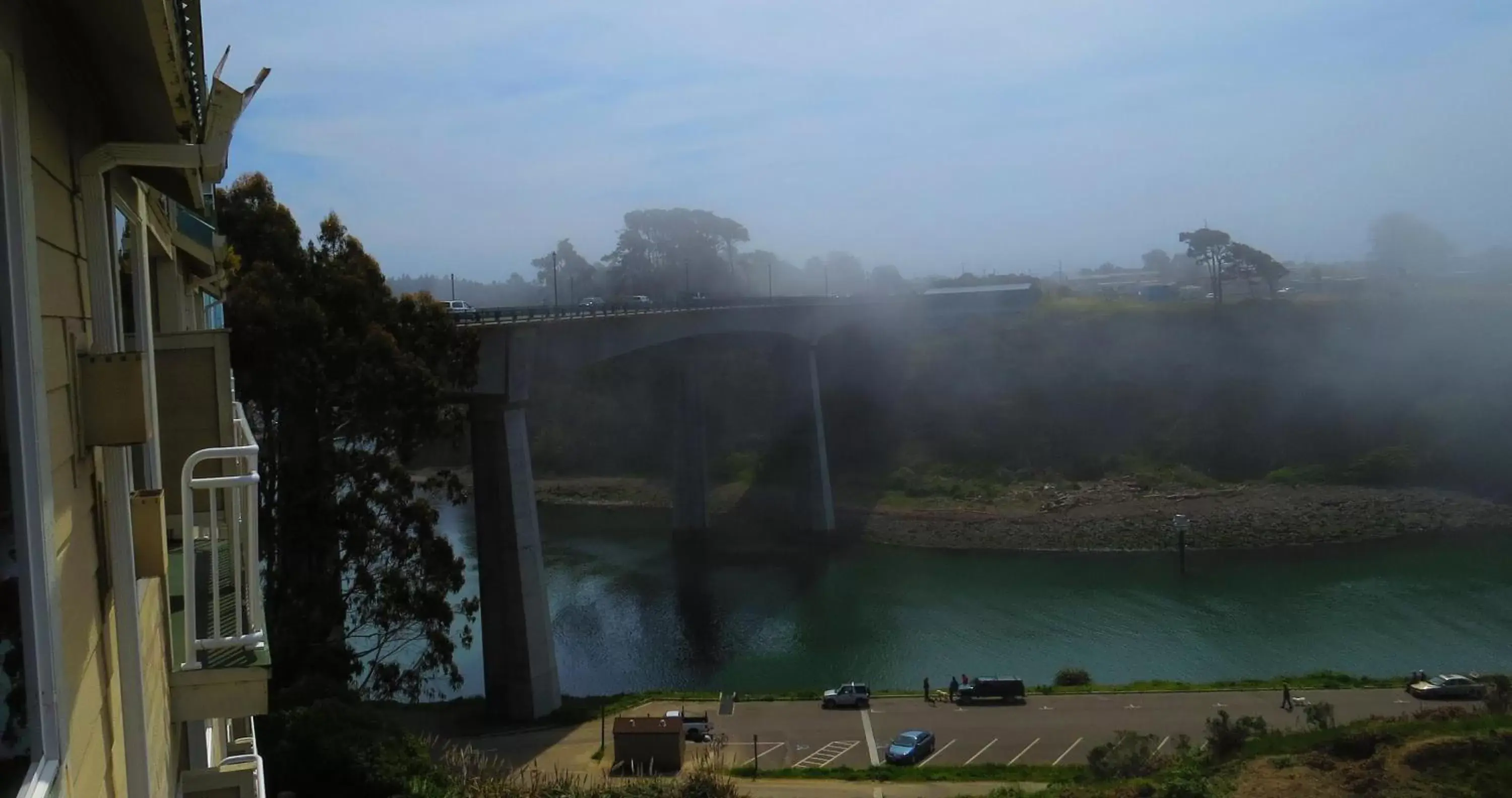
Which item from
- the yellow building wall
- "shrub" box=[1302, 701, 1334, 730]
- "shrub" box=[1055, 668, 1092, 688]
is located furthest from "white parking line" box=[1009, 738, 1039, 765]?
the yellow building wall

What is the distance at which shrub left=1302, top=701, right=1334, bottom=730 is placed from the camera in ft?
45.2

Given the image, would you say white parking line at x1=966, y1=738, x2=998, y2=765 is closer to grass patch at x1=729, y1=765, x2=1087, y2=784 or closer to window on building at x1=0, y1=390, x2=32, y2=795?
grass patch at x1=729, y1=765, x2=1087, y2=784

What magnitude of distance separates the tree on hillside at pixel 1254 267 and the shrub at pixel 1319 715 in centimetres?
5095

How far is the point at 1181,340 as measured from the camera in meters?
48.8

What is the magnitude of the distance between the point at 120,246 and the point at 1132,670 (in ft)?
69.7

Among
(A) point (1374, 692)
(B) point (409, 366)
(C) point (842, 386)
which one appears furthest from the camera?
(C) point (842, 386)

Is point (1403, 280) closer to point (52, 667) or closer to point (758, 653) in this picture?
point (758, 653)

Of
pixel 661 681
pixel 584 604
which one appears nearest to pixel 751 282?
pixel 584 604

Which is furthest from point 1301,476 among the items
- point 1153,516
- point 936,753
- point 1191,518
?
point 936,753

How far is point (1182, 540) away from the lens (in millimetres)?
31219

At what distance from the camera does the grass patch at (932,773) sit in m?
13.6

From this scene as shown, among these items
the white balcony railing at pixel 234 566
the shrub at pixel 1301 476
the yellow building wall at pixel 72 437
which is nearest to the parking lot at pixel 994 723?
the white balcony railing at pixel 234 566

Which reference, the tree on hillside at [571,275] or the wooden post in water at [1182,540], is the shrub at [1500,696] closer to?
the wooden post in water at [1182,540]

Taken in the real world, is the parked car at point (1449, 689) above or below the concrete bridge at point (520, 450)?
below
